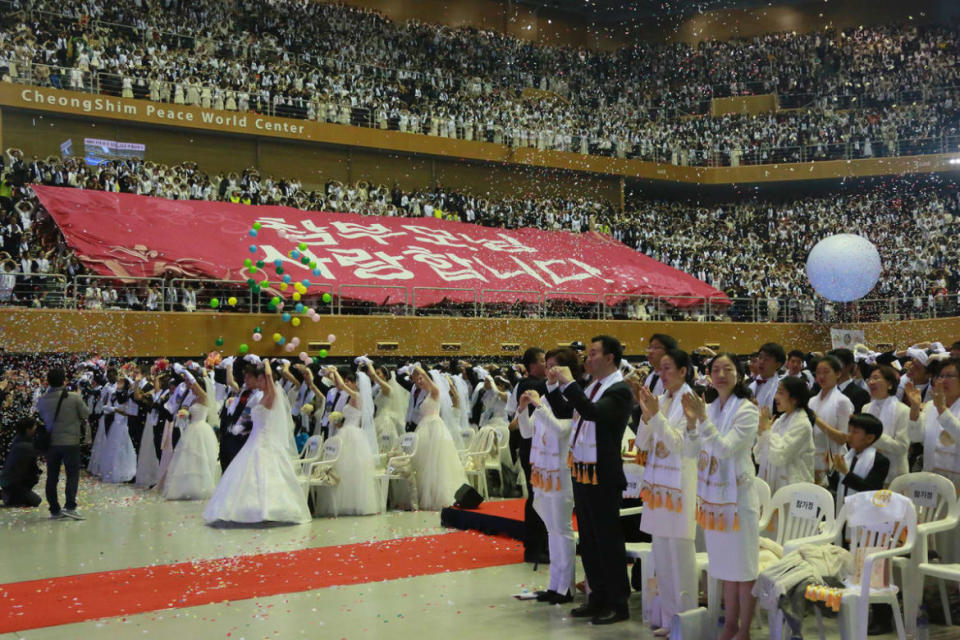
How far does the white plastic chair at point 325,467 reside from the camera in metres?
10.3

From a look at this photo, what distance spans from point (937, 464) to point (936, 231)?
889 inches

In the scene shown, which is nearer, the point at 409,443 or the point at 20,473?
the point at 409,443

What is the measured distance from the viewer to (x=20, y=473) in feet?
36.9

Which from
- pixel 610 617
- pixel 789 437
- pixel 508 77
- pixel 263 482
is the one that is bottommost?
pixel 610 617

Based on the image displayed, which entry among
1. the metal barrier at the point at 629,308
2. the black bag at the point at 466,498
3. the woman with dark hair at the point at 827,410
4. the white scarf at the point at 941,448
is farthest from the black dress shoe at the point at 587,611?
the metal barrier at the point at 629,308

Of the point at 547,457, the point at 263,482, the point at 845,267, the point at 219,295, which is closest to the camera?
the point at 547,457

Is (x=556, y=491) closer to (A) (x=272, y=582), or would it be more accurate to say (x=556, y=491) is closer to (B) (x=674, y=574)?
(B) (x=674, y=574)

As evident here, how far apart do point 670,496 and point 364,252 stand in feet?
52.3

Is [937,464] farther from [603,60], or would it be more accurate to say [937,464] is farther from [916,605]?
[603,60]

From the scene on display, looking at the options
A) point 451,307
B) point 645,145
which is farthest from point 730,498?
point 645,145

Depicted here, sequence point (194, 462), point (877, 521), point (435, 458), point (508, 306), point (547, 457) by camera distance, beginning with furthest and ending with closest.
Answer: point (508, 306) → point (194, 462) → point (435, 458) → point (547, 457) → point (877, 521)

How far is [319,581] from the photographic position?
23.7ft

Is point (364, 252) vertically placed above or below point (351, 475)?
above

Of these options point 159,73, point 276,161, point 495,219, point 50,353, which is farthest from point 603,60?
point 50,353
